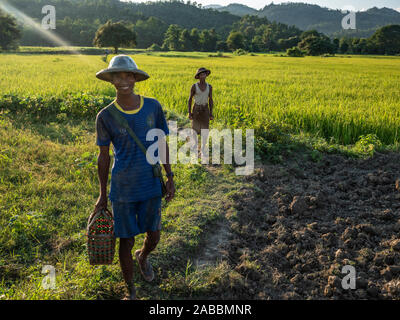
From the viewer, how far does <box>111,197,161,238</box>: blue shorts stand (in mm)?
2047

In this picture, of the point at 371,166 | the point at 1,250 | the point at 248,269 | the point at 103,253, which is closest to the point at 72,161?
the point at 1,250

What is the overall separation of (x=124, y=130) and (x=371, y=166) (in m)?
4.14

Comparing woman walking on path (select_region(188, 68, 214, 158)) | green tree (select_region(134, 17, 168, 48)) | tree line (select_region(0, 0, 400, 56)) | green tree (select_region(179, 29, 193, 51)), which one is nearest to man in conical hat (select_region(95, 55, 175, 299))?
woman walking on path (select_region(188, 68, 214, 158))

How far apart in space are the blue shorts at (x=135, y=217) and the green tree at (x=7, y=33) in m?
47.6

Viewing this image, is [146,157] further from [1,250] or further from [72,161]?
[72,161]

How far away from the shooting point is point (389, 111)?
6.59 meters

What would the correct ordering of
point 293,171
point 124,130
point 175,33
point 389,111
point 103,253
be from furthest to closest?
1. point 175,33
2. point 389,111
3. point 293,171
4. point 103,253
5. point 124,130

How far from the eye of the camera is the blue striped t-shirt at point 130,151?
1955 mm

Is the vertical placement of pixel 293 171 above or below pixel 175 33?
below

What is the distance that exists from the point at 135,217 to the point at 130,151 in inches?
18.6

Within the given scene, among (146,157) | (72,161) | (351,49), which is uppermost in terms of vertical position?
(351,49)

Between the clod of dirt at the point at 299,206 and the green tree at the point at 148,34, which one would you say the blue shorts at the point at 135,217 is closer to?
the clod of dirt at the point at 299,206

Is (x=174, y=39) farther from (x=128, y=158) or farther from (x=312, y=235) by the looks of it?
(x=128, y=158)

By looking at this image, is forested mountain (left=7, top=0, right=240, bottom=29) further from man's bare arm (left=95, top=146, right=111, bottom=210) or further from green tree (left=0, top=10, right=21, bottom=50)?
man's bare arm (left=95, top=146, right=111, bottom=210)
